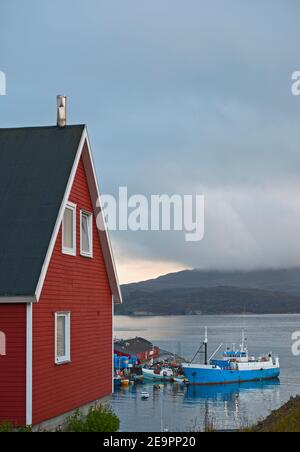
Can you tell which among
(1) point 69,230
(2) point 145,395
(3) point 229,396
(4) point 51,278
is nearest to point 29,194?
(1) point 69,230

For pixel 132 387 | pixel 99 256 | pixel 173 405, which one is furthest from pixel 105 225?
pixel 132 387

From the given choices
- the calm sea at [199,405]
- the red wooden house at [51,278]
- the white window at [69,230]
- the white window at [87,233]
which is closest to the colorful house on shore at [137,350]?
the calm sea at [199,405]

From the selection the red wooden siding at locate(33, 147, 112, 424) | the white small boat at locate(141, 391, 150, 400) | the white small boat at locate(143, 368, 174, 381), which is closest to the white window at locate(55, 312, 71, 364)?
the red wooden siding at locate(33, 147, 112, 424)

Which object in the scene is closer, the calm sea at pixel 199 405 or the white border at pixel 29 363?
the white border at pixel 29 363

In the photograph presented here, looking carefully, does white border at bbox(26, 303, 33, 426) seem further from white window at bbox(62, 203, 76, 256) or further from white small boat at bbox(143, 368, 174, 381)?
white small boat at bbox(143, 368, 174, 381)

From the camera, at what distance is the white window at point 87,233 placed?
23.0 m

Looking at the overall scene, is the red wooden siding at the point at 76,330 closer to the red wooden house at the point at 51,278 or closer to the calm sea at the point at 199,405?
the red wooden house at the point at 51,278

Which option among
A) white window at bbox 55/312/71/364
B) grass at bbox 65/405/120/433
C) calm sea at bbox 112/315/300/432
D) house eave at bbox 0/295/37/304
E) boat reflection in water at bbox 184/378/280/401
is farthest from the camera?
boat reflection in water at bbox 184/378/280/401

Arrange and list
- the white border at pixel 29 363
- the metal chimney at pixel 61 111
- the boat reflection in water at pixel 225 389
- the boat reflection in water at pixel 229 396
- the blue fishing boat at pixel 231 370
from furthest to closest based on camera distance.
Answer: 1. the blue fishing boat at pixel 231 370
2. the boat reflection in water at pixel 225 389
3. the boat reflection in water at pixel 229 396
4. the metal chimney at pixel 61 111
5. the white border at pixel 29 363

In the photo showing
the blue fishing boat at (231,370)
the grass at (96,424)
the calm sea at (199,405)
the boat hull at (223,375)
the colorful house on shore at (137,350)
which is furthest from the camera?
the colorful house on shore at (137,350)

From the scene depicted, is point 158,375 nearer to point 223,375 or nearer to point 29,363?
point 223,375

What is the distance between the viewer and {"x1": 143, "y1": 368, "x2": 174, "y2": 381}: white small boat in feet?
272

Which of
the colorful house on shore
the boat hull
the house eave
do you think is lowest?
the boat hull

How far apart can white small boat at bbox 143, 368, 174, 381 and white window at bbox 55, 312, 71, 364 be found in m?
64.0
